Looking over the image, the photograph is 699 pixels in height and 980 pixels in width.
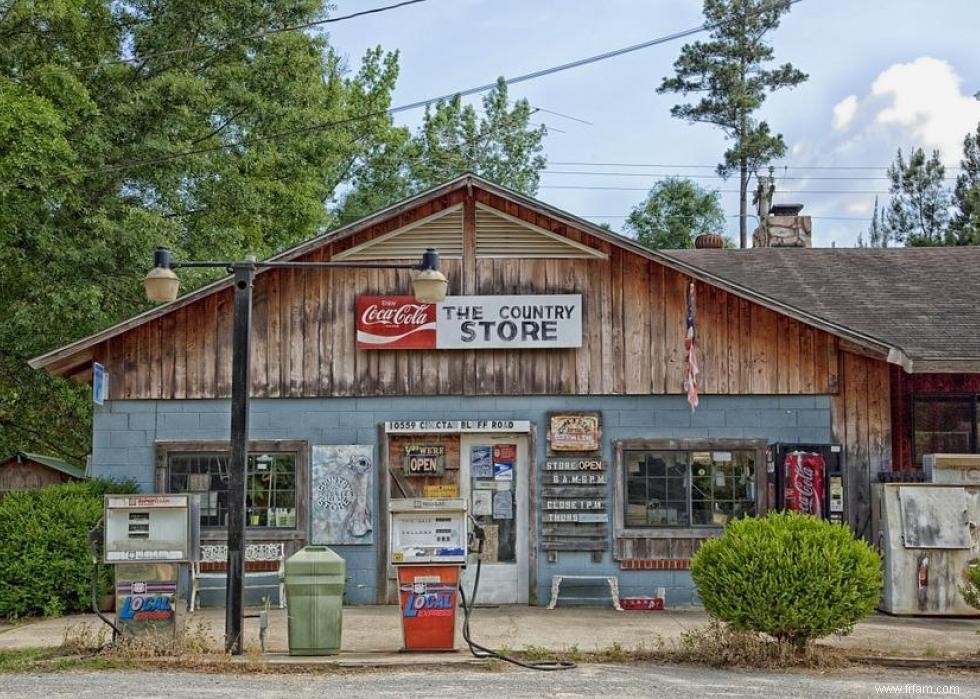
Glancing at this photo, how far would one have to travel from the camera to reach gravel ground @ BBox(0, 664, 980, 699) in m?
9.30

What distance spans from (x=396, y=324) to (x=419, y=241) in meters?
1.13

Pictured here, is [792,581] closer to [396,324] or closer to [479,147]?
[396,324]

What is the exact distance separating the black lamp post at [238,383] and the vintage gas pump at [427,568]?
1.46 metres

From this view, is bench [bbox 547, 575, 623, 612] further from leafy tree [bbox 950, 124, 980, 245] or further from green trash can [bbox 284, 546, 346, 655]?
leafy tree [bbox 950, 124, 980, 245]

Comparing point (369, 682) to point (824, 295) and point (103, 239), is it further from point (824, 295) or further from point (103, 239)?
point (103, 239)

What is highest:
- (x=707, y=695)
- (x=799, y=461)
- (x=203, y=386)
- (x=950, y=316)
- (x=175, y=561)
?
(x=950, y=316)

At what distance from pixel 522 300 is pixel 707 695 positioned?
6.47 m

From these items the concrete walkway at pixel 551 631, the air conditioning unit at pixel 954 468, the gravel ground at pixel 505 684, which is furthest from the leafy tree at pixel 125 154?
the air conditioning unit at pixel 954 468

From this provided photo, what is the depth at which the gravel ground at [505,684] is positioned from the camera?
930 cm

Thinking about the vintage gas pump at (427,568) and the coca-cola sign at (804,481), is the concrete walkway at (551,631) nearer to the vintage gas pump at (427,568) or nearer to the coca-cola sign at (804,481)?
the vintage gas pump at (427,568)

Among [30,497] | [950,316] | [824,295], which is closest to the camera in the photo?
[30,497]

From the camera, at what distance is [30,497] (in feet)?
45.7

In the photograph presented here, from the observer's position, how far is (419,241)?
1484 centimetres

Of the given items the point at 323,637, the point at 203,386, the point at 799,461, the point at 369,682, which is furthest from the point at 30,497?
the point at 799,461
